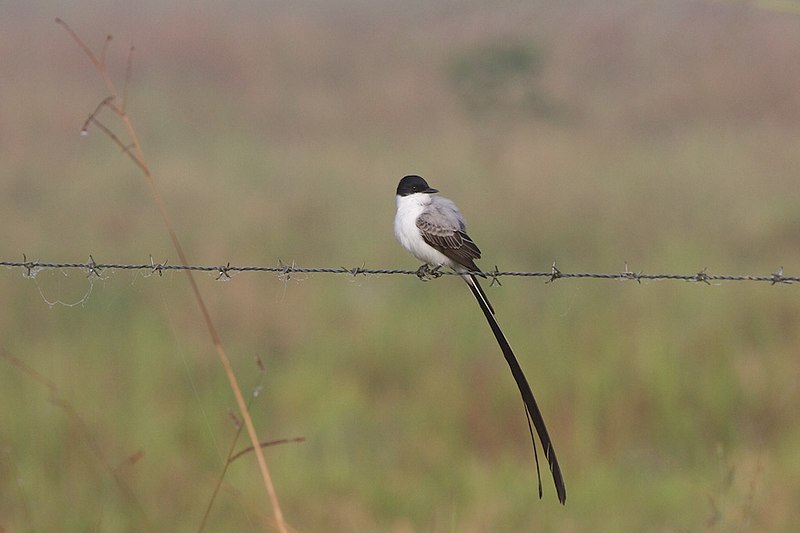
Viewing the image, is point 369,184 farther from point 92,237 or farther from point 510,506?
point 510,506

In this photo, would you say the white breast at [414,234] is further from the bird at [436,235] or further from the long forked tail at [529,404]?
the long forked tail at [529,404]

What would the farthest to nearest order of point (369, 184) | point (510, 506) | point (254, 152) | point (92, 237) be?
point (254, 152) → point (369, 184) → point (92, 237) → point (510, 506)

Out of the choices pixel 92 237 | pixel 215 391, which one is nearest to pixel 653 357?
pixel 215 391

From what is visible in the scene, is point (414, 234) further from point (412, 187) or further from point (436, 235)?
point (412, 187)

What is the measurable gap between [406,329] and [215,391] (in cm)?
170

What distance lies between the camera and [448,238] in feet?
16.1

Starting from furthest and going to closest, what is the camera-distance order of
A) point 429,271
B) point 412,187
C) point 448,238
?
point 412,187
point 429,271
point 448,238

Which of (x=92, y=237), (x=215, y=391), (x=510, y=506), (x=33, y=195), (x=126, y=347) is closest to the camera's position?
(x=510, y=506)

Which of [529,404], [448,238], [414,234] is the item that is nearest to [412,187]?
[414,234]

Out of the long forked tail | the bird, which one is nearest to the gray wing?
the bird

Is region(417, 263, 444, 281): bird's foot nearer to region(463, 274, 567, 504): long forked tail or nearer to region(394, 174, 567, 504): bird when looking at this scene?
region(394, 174, 567, 504): bird

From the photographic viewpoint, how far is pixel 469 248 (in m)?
4.92

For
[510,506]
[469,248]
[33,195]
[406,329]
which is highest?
[33,195]

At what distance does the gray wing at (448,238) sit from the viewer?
16.0 ft
